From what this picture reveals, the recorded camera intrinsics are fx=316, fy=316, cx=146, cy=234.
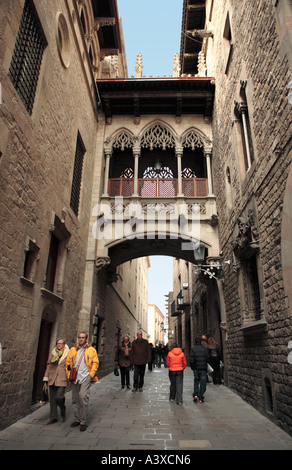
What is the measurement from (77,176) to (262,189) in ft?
20.1

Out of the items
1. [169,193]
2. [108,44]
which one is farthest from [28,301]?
[108,44]

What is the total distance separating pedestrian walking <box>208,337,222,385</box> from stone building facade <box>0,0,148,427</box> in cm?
381

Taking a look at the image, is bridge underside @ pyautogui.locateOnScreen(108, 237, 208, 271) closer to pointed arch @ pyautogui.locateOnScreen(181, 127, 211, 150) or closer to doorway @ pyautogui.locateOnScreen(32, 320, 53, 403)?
pointed arch @ pyautogui.locateOnScreen(181, 127, 211, 150)

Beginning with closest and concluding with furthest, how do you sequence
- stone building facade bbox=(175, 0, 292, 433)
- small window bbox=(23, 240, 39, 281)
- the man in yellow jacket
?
the man in yellow jacket, stone building facade bbox=(175, 0, 292, 433), small window bbox=(23, 240, 39, 281)

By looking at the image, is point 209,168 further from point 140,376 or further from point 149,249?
point 140,376

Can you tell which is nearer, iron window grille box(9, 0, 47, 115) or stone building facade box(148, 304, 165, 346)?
iron window grille box(9, 0, 47, 115)

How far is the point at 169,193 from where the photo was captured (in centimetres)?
1191

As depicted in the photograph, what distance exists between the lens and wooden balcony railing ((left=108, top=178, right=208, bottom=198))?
11.9 m

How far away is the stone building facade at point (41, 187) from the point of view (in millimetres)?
5113

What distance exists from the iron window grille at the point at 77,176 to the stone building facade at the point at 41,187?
0.03 m

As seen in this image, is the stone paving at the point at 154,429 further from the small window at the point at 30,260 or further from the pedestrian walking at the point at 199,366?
the small window at the point at 30,260

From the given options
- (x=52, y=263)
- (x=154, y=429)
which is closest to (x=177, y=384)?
(x=154, y=429)

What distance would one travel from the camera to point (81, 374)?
16.3ft

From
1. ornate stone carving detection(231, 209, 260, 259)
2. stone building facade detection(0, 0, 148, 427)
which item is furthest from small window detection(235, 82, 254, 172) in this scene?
stone building facade detection(0, 0, 148, 427)
